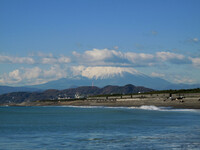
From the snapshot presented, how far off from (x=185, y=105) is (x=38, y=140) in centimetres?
11783

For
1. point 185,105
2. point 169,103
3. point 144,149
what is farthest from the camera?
point 169,103

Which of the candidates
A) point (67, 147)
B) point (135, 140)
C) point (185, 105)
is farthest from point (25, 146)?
point (185, 105)

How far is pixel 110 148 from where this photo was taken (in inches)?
1512

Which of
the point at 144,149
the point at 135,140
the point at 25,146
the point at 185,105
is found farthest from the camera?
the point at 185,105

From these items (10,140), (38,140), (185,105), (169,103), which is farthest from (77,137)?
(169,103)

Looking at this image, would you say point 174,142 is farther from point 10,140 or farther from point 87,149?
point 10,140

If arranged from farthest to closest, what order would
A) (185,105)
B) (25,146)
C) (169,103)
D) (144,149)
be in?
(169,103), (185,105), (25,146), (144,149)

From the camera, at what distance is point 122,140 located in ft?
145

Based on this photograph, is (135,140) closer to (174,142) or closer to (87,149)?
(174,142)

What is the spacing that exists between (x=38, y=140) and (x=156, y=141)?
46.3 feet

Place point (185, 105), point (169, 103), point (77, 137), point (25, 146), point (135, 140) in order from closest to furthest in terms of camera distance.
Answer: point (25, 146), point (135, 140), point (77, 137), point (185, 105), point (169, 103)

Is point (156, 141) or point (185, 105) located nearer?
point (156, 141)

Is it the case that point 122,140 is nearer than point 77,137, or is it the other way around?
point 122,140

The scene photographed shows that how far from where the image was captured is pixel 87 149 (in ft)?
125
